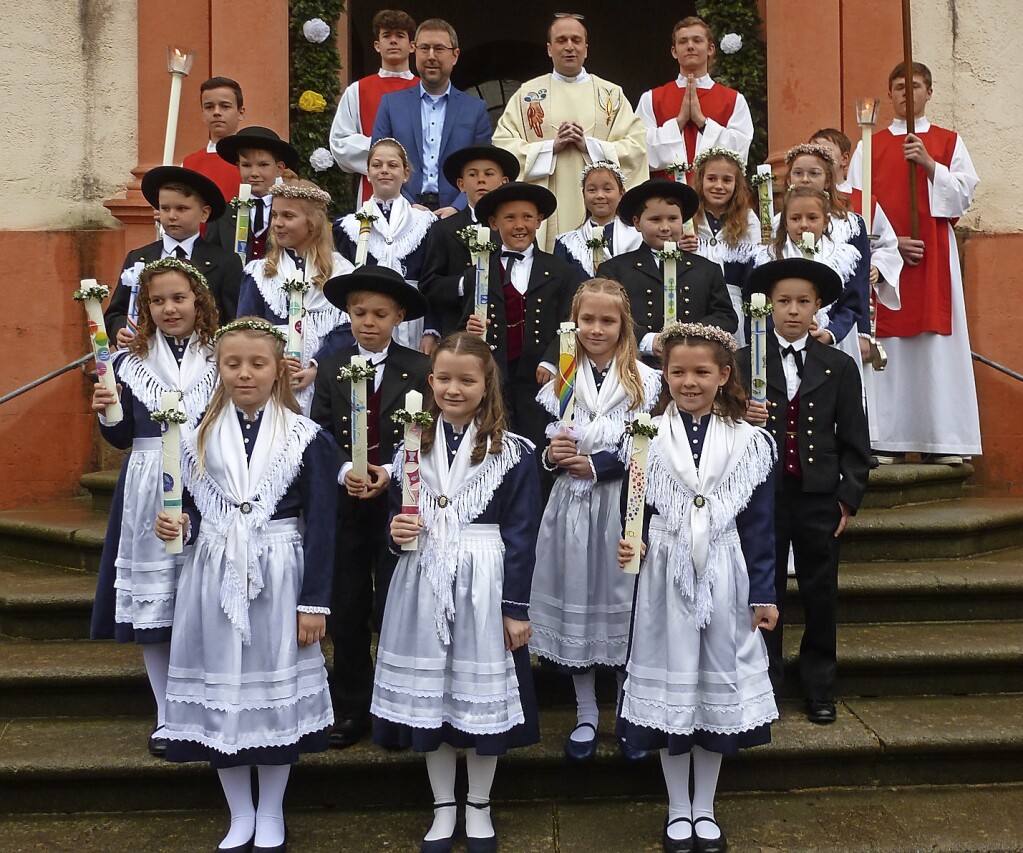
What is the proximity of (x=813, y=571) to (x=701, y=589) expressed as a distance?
100 centimetres

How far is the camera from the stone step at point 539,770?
14.7 feet

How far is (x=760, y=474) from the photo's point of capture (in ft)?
13.5

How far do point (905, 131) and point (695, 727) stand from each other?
17.8 ft

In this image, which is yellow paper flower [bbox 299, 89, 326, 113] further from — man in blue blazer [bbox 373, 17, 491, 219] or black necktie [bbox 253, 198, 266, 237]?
black necktie [bbox 253, 198, 266, 237]

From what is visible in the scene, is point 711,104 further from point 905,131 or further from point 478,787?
point 478,787

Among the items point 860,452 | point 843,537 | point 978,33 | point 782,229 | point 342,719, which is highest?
point 978,33

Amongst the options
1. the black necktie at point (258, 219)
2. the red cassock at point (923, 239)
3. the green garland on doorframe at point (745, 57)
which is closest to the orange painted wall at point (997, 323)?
the red cassock at point (923, 239)

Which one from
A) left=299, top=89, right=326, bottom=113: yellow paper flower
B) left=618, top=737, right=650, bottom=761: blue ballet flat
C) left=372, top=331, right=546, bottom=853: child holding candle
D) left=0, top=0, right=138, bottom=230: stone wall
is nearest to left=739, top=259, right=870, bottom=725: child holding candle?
left=618, top=737, right=650, bottom=761: blue ballet flat

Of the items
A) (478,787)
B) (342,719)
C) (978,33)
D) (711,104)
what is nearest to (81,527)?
(342,719)

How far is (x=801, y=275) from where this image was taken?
478cm

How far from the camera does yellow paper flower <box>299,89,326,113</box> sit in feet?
27.8

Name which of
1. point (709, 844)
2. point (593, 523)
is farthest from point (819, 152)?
point (709, 844)

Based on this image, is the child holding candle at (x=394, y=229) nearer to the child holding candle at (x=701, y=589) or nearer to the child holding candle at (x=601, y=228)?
the child holding candle at (x=601, y=228)

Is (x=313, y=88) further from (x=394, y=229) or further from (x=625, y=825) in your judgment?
(x=625, y=825)
